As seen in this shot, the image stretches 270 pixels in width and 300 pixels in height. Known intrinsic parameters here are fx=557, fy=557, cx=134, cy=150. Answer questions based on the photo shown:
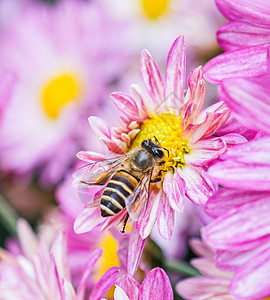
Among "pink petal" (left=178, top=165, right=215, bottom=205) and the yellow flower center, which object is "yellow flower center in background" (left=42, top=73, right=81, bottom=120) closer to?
the yellow flower center

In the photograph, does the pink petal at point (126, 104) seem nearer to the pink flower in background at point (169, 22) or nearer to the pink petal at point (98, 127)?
the pink petal at point (98, 127)

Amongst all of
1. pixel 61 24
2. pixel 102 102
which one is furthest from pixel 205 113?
pixel 61 24

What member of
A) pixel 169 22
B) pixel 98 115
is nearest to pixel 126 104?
pixel 98 115

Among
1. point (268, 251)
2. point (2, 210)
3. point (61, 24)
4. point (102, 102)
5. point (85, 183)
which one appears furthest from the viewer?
point (61, 24)

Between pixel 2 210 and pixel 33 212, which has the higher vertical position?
pixel 2 210

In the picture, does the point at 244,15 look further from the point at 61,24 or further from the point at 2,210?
the point at 61,24

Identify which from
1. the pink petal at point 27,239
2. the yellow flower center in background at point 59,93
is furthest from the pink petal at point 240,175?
the yellow flower center in background at point 59,93
